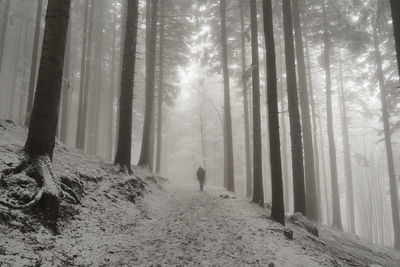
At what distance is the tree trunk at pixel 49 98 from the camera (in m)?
5.89

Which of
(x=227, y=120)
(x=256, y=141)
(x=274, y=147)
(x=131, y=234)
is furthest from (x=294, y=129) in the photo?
(x=131, y=234)

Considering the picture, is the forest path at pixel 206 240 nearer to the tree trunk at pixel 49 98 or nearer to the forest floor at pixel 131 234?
the forest floor at pixel 131 234

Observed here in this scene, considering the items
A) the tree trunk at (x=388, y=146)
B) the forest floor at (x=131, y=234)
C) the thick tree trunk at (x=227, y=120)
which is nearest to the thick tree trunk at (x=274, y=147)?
the forest floor at (x=131, y=234)

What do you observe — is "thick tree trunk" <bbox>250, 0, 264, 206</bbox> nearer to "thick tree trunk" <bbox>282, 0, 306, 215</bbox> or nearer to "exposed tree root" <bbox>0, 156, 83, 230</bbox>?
"thick tree trunk" <bbox>282, 0, 306, 215</bbox>

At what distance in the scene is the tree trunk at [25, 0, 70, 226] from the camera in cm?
589

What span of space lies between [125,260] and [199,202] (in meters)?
6.00

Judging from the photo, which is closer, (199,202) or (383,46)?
(199,202)

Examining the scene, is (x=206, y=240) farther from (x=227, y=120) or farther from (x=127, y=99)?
(x=227, y=120)

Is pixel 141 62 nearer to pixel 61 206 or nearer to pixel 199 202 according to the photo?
pixel 199 202

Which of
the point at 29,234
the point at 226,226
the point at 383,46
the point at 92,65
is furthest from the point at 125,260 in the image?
the point at 92,65

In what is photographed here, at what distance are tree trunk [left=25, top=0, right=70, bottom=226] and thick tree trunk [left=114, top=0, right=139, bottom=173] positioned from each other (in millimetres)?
4412

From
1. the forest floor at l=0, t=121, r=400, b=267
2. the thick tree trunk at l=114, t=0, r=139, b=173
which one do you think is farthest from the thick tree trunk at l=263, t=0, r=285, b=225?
the thick tree trunk at l=114, t=0, r=139, b=173

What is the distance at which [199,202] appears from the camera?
1107 centimetres

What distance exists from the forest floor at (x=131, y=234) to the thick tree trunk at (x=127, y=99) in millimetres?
1027
